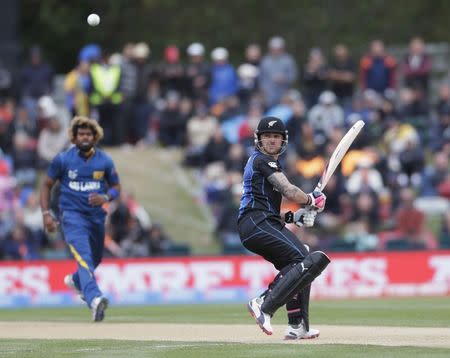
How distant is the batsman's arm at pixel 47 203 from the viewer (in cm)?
1516

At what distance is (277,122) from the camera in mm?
11922

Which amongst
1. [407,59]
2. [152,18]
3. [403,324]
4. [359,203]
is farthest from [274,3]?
[403,324]

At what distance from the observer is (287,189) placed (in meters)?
11.7

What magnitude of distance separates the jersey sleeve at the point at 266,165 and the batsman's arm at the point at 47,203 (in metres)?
3.93

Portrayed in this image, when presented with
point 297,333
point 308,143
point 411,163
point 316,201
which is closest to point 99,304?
point 297,333

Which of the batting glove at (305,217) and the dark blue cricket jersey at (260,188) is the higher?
the dark blue cricket jersey at (260,188)

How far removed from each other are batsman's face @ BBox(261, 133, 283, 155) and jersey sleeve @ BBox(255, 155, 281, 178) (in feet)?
0.26

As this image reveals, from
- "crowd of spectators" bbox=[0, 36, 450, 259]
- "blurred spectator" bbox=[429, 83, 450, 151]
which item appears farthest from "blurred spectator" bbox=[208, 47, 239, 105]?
"blurred spectator" bbox=[429, 83, 450, 151]

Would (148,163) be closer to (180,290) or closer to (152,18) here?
(180,290)

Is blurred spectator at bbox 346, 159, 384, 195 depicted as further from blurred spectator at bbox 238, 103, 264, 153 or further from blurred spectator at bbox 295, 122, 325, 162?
blurred spectator at bbox 238, 103, 264, 153

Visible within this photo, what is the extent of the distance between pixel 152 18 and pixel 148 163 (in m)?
12.9

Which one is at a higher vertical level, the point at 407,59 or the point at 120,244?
the point at 407,59

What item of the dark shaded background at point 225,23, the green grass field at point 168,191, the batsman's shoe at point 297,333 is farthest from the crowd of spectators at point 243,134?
the batsman's shoe at point 297,333

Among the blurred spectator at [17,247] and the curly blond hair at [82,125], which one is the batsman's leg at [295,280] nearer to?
the curly blond hair at [82,125]
